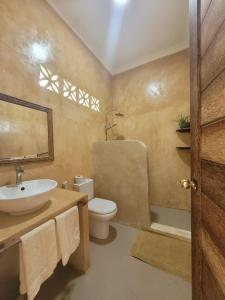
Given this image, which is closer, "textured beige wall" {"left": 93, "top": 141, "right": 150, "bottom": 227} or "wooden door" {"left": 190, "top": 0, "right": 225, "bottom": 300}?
"wooden door" {"left": 190, "top": 0, "right": 225, "bottom": 300}

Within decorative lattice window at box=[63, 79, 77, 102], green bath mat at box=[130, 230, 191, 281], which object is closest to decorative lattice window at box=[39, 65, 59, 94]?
decorative lattice window at box=[63, 79, 77, 102]

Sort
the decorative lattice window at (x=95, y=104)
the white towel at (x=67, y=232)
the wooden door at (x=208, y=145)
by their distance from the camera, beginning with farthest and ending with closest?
the decorative lattice window at (x=95, y=104) → the white towel at (x=67, y=232) → the wooden door at (x=208, y=145)

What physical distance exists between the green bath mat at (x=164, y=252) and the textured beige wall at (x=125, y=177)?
0.27m

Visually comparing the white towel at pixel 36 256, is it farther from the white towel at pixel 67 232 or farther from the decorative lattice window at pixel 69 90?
the decorative lattice window at pixel 69 90

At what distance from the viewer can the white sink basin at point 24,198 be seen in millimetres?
883

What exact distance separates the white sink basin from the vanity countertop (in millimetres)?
53

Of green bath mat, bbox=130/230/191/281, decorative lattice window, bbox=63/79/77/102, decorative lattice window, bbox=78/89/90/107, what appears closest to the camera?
green bath mat, bbox=130/230/191/281

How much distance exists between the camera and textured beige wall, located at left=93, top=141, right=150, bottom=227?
202 centimetres

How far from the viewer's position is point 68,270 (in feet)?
4.58

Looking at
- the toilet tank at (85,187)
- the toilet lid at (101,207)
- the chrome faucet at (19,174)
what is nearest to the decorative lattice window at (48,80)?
the chrome faucet at (19,174)

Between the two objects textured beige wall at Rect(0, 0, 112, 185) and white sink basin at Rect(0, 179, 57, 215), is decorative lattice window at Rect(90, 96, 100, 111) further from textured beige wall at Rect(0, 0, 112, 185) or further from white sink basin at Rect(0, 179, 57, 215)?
white sink basin at Rect(0, 179, 57, 215)

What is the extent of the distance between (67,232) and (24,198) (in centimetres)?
46

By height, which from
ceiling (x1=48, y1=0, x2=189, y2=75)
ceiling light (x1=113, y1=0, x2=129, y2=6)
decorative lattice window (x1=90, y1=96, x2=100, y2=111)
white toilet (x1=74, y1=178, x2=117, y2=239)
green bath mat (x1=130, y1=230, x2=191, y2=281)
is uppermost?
ceiling (x1=48, y1=0, x2=189, y2=75)

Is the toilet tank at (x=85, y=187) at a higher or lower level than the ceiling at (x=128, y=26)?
lower
